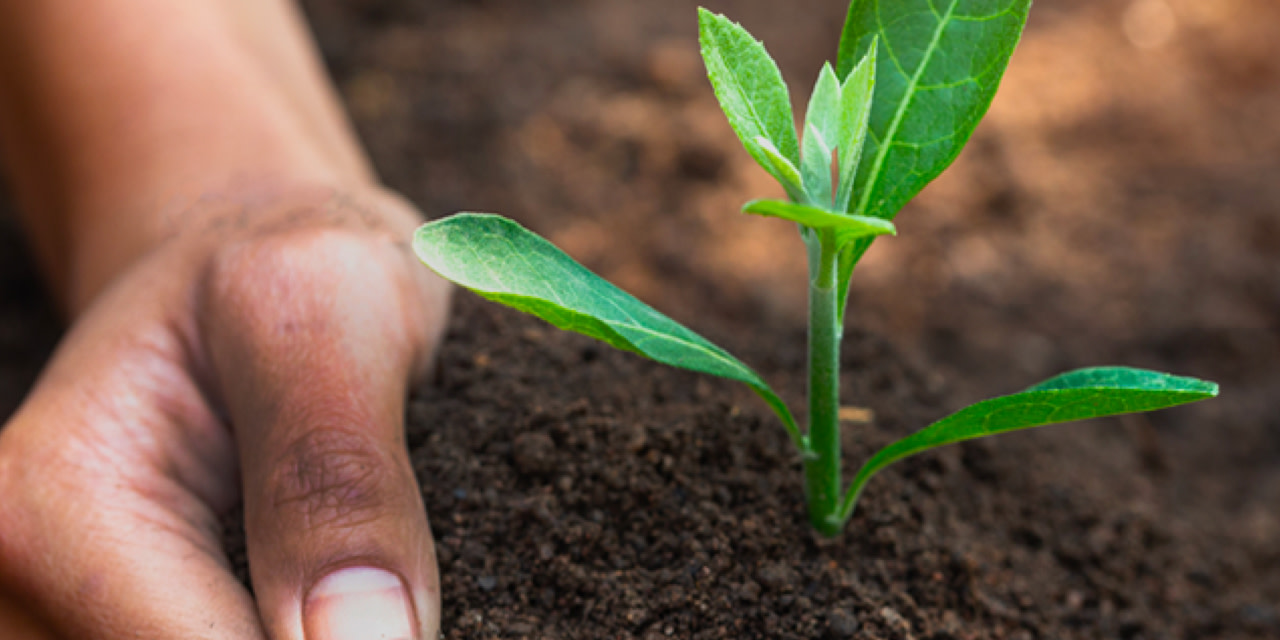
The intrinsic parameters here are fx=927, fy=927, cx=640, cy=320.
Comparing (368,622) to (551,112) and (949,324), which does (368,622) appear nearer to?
(949,324)

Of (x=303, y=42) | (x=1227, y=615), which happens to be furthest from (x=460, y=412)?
(x=303, y=42)

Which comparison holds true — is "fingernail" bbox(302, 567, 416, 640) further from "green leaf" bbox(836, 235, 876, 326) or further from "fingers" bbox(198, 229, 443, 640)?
"green leaf" bbox(836, 235, 876, 326)

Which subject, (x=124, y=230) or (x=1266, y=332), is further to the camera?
(x=1266, y=332)

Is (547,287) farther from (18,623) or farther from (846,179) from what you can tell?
(18,623)

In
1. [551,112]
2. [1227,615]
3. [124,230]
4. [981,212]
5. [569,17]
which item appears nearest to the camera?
[1227,615]

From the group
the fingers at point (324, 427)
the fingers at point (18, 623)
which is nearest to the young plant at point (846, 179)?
the fingers at point (324, 427)

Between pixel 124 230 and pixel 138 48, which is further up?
pixel 138 48

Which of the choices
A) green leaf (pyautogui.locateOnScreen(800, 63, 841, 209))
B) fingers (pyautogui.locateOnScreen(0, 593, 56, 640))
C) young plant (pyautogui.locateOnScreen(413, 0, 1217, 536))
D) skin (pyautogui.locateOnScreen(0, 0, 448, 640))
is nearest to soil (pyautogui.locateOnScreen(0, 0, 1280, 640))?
skin (pyautogui.locateOnScreen(0, 0, 448, 640))

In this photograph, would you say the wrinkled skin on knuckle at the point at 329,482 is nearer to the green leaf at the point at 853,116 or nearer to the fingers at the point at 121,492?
the fingers at the point at 121,492
